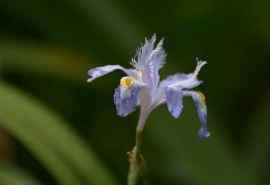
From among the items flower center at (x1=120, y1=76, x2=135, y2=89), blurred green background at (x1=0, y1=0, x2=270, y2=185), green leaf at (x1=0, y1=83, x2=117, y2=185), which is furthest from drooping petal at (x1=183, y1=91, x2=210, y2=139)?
blurred green background at (x1=0, y1=0, x2=270, y2=185)

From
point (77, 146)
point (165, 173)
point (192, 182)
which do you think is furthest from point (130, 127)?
point (77, 146)

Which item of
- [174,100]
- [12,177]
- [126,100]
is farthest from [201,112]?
[12,177]

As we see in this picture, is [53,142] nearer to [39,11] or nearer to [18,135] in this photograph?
[18,135]

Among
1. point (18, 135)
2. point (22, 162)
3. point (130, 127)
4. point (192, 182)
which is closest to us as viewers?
point (18, 135)

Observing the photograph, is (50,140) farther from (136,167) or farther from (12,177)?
(136,167)

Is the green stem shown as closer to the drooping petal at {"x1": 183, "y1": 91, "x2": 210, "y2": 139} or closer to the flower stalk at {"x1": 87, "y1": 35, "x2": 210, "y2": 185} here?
the flower stalk at {"x1": 87, "y1": 35, "x2": 210, "y2": 185}
